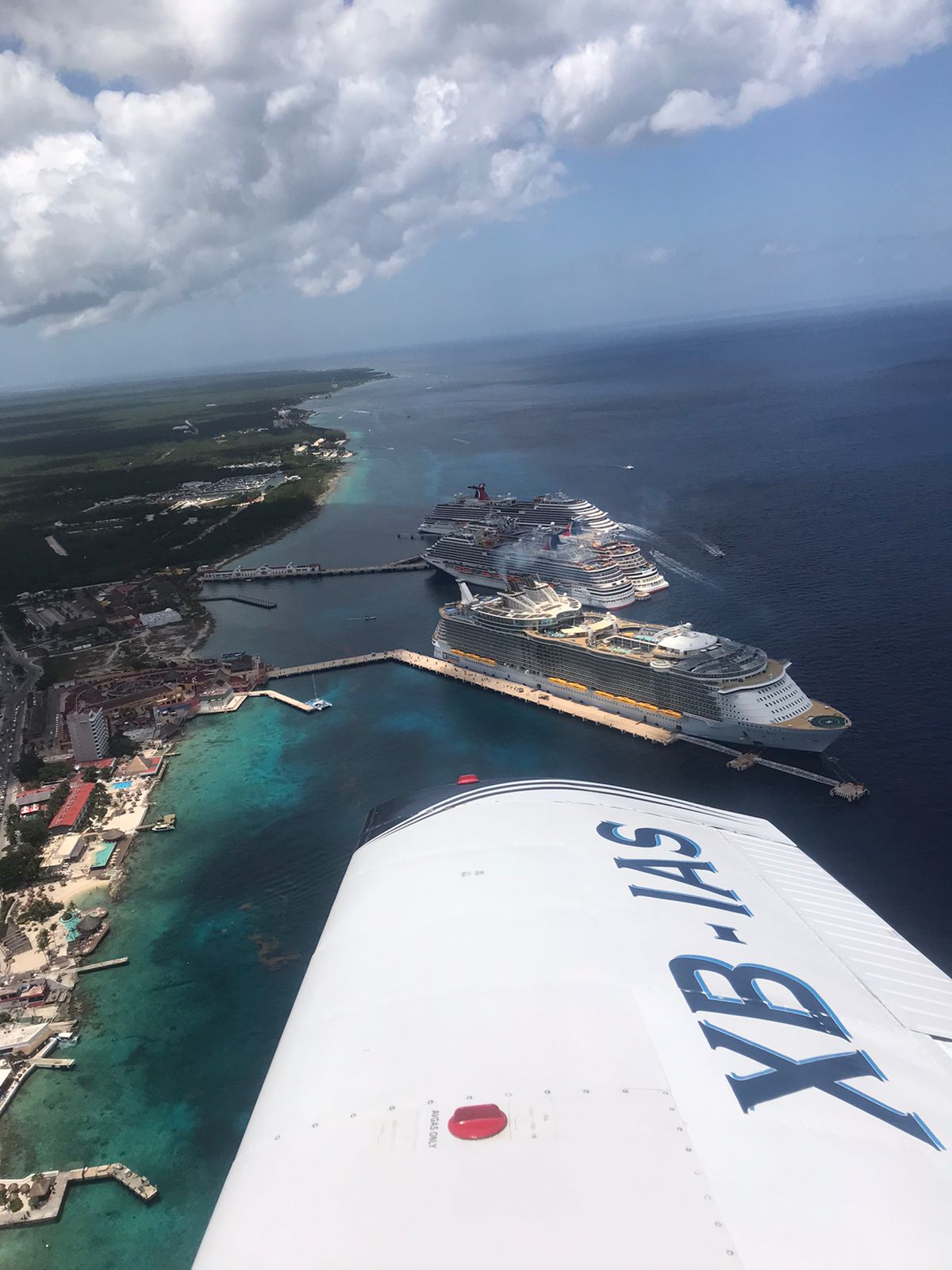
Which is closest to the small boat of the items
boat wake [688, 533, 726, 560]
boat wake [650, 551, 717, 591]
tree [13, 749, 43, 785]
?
tree [13, 749, 43, 785]

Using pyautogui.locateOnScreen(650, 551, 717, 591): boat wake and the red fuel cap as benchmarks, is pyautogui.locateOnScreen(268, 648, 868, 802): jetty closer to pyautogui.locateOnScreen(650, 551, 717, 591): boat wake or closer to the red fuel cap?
pyautogui.locateOnScreen(650, 551, 717, 591): boat wake

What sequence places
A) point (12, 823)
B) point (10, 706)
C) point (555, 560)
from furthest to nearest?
point (555, 560)
point (10, 706)
point (12, 823)

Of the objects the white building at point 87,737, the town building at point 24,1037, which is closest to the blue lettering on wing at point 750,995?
the town building at point 24,1037

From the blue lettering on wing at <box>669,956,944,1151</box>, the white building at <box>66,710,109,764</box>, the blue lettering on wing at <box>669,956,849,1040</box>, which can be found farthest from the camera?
the white building at <box>66,710,109,764</box>

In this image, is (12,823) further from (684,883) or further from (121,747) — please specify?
(684,883)

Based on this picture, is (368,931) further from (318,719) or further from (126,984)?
(318,719)

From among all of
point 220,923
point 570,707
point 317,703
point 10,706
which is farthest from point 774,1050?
point 10,706

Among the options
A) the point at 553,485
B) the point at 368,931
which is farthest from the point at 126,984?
the point at 553,485
